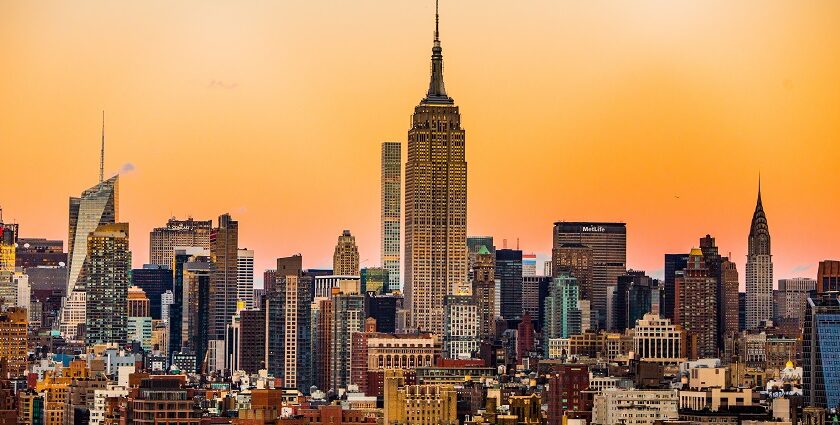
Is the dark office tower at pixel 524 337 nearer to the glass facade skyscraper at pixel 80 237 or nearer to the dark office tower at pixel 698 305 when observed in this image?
the dark office tower at pixel 698 305

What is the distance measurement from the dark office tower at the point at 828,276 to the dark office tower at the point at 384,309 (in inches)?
1336

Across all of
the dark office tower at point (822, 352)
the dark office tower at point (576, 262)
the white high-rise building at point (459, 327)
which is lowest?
the dark office tower at point (822, 352)

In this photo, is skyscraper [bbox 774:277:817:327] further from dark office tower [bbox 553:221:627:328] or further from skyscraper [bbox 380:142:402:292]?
skyscraper [bbox 380:142:402:292]

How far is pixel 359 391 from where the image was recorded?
291 feet

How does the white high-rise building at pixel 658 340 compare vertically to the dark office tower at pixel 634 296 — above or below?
below

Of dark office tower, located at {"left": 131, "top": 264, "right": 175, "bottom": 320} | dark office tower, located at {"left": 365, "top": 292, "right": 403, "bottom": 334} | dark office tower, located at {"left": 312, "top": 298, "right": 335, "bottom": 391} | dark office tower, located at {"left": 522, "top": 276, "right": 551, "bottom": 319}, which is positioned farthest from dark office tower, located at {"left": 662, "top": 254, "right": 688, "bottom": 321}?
dark office tower, located at {"left": 131, "top": 264, "right": 175, "bottom": 320}

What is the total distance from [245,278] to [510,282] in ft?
37.7

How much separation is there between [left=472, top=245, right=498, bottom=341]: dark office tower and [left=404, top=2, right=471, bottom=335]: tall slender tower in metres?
0.66

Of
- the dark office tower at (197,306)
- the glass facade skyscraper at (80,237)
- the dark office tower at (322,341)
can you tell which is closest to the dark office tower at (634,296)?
the dark office tower at (322,341)

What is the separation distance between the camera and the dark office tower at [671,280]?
10450 cm

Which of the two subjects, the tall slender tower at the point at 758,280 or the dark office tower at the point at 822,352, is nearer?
the dark office tower at the point at 822,352

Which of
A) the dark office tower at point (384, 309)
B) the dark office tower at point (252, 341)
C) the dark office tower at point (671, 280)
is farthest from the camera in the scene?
the dark office tower at point (384, 309)

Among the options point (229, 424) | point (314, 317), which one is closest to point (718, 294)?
point (314, 317)

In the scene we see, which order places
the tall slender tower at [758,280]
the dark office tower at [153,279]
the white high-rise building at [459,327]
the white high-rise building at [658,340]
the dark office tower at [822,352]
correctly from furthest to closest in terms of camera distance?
the dark office tower at [153,279] < the white high-rise building at [459,327] < the tall slender tower at [758,280] < the white high-rise building at [658,340] < the dark office tower at [822,352]
